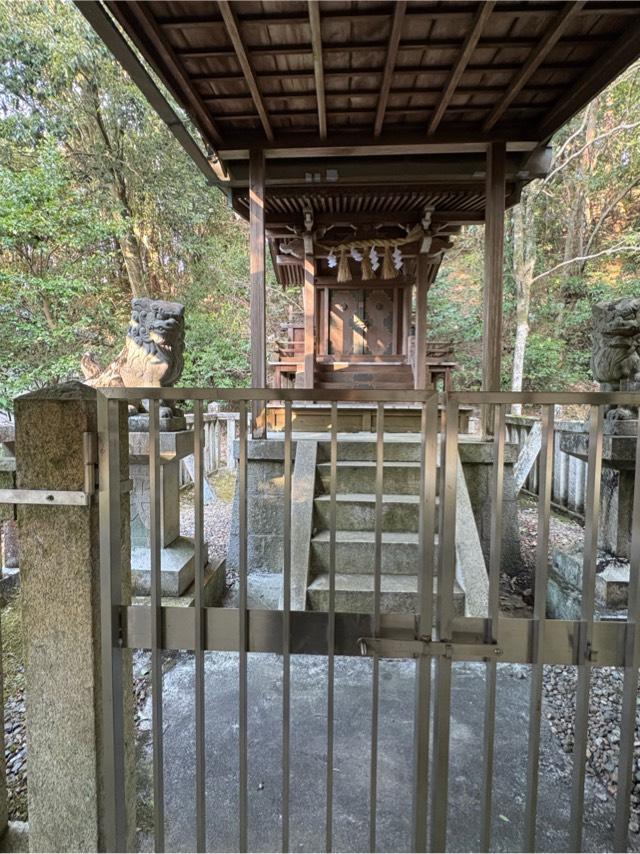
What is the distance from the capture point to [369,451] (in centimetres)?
350

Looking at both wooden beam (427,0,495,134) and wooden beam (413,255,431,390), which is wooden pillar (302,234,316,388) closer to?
wooden beam (413,255,431,390)

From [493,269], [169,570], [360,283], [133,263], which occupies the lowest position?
→ [169,570]

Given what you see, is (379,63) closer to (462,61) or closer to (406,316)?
(462,61)

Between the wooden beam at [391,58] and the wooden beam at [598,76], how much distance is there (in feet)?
4.52

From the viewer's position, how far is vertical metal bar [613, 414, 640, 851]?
1.15 meters

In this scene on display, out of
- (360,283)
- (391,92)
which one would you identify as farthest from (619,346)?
(360,283)

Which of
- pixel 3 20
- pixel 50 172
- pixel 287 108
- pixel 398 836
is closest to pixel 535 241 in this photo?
pixel 287 108

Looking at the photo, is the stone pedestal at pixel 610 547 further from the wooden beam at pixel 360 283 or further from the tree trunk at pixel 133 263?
the tree trunk at pixel 133 263

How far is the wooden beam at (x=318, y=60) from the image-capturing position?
91.4 inches

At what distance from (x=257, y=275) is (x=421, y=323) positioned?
3.15 m

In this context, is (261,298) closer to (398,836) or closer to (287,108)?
(287,108)

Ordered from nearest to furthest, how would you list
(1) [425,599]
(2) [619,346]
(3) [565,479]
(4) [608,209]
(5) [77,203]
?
1. (1) [425,599]
2. (2) [619,346]
3. (3) [565,479]
4. (5) [77,203]
5. (4) [608,209]

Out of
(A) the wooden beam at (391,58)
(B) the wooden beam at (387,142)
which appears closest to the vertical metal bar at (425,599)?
(A) the wooden beam at (391,58)

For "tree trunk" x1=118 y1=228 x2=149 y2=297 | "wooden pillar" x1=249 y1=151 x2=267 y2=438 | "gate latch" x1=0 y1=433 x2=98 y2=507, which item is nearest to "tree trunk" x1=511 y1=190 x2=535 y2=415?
"wooden pillar" x1=249 y1=151 x2=267 y2=438
